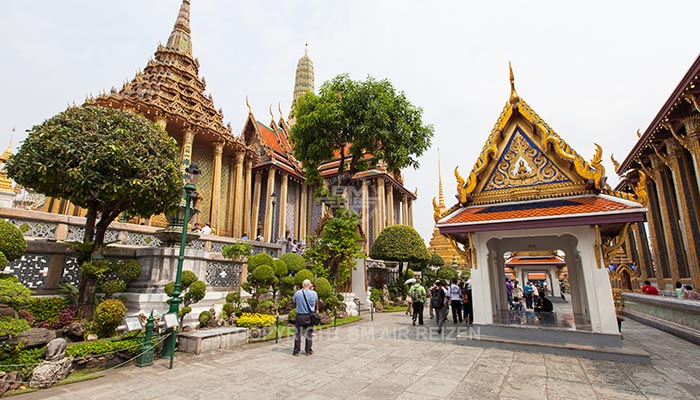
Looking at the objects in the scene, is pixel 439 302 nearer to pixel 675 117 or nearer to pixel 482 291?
pixel 482 291

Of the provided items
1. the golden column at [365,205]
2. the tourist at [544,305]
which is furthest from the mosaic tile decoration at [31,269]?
the golden column at [365,205]

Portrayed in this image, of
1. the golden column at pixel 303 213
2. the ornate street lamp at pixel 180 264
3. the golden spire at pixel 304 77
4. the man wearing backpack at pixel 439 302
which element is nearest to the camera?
the ornate street lamp at pixel 180 264

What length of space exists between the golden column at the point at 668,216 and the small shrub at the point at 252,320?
756 inches

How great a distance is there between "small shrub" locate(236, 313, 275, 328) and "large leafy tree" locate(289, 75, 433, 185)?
8646 millimetres

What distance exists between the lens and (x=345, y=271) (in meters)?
14.1

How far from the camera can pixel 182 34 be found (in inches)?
1083

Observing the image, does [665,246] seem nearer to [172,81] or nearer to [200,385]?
[200,385]

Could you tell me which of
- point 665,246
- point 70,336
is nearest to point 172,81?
point 70,336

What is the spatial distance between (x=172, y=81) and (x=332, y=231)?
1793cm

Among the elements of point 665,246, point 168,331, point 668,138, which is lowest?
point 168,331

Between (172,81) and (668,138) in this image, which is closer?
(668,138)

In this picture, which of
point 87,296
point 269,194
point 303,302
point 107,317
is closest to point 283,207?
point 269,194

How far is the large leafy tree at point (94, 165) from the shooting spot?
288 inches

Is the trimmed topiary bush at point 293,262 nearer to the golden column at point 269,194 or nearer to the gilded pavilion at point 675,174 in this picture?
the golden column at point 269,194
